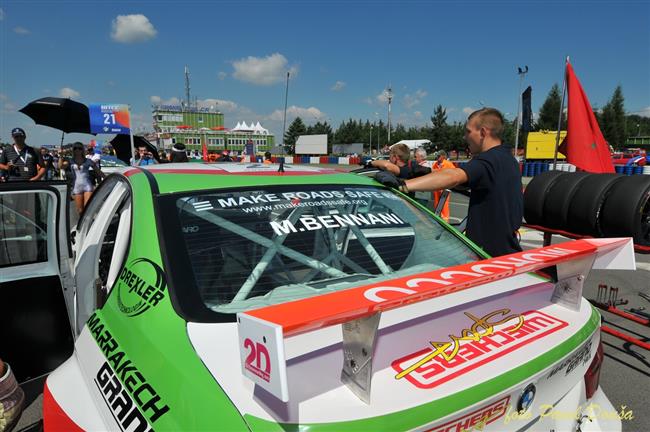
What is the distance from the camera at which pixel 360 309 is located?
2.97ft

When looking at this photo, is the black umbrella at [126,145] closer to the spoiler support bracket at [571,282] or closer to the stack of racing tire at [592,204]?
the stack of racing tire at [592,204]

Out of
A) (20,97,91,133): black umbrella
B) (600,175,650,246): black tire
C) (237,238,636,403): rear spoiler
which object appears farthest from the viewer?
(20,97,91,133): black umbrella

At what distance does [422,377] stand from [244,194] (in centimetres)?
114

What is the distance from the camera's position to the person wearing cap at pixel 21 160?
7.66 meters

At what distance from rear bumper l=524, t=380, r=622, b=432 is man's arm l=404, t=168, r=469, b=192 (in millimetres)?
1242

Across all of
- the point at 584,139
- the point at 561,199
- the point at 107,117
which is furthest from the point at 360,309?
the point at 107,117

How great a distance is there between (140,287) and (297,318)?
78 cm

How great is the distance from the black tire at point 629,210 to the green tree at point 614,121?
7140 cm

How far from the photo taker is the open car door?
2137mm

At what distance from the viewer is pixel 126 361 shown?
121 centimetres

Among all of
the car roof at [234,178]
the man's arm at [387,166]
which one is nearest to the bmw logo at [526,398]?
the car roof at [234,178]

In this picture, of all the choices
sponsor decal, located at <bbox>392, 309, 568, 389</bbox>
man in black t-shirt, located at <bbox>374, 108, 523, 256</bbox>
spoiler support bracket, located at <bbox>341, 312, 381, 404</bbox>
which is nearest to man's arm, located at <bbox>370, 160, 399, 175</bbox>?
man in black t-shirt, located at <bbox>374, 108, 523, 256</bbox>

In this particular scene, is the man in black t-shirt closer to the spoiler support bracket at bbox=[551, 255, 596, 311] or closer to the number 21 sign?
the spoiler support bracket at bbox=[551, 255, 596, 311]

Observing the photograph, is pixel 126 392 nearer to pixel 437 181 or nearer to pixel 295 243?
pixel 295 243
